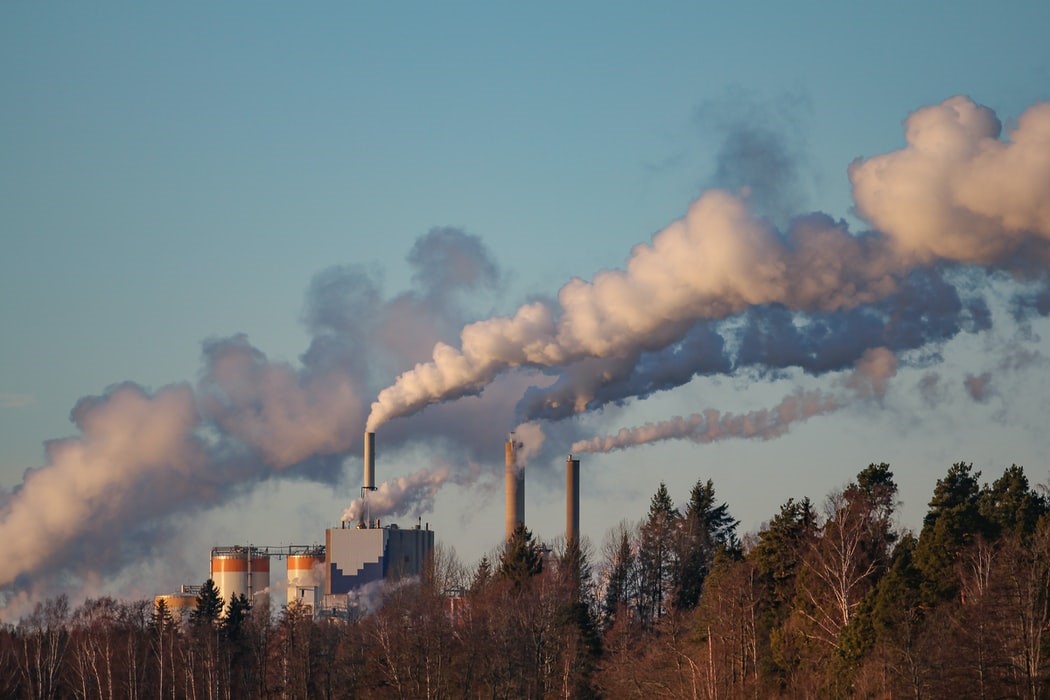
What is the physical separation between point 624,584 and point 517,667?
2070cm

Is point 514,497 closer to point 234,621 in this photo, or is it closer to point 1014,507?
point 234,621

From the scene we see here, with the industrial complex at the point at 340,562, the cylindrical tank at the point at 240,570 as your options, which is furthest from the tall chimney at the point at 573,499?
the cylindrical tank at the point at 240,570

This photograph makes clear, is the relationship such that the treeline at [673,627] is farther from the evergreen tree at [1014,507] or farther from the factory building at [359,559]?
the factory building at [359,559]

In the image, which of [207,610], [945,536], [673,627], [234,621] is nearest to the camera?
[945,536]

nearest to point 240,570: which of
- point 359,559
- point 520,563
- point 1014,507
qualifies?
point 359,559

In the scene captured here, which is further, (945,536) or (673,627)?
(673,627)

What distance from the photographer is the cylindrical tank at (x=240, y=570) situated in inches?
5049

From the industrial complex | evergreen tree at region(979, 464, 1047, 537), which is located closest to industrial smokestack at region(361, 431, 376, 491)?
the industrial complex

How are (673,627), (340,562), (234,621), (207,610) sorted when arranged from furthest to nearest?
1. (340,562)
2. (207,610)
3. (234,621)
4. (673,627)

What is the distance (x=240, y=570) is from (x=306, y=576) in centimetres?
702

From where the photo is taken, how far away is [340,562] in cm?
11956

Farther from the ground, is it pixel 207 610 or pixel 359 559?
pixel 359 559

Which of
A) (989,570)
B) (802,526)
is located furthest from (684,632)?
(989,570)

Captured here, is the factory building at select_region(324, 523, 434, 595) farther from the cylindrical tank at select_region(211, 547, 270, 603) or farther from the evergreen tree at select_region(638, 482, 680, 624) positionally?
the evergreen tree at select_region(638, 482, 680, 624)
